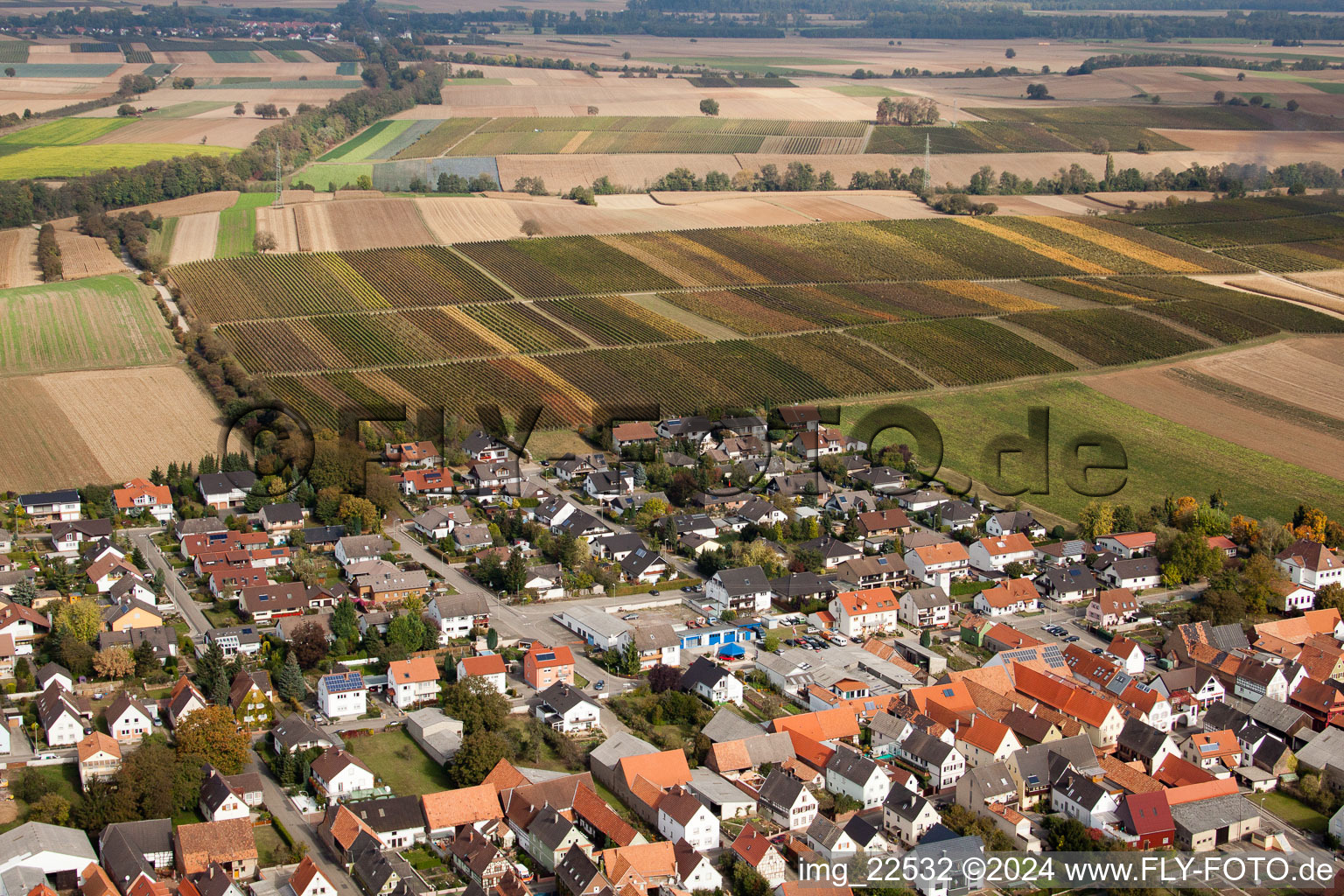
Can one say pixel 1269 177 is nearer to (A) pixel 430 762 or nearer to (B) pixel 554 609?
(B) pixel 554 609

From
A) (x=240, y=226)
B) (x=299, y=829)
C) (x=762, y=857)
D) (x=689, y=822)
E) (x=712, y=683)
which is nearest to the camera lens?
(x=762, y=857)

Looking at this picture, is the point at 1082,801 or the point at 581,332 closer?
the point at 1082,801

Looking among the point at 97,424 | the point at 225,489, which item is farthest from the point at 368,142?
the point at 225,489

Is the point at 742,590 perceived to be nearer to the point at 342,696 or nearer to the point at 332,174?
the point at 342,696

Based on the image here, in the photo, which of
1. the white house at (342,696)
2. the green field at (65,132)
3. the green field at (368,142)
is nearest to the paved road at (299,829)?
the white house at (342,696)

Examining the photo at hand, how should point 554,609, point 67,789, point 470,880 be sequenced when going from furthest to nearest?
point 554,609, point 67,789, point 470,880

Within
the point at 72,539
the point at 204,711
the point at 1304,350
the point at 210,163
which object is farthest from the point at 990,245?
the point at 204,711
